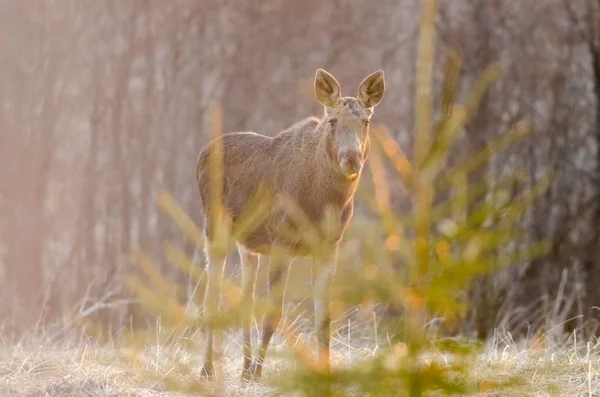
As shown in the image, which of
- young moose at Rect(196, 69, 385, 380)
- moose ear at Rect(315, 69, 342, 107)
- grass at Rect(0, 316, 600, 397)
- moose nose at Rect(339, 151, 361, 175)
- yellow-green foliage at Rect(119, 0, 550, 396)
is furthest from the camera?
moose ear at Rect(315, 69, 342, 107)

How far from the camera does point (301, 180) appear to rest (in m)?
5.68

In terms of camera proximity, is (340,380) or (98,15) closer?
(340,380)

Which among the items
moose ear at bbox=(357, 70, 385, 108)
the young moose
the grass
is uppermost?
moose ear at bbox=(357, 70, 385, 108)

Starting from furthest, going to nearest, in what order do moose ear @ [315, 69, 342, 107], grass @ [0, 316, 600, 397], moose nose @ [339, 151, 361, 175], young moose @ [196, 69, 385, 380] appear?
moose ear @ [315, 69, 342, 107], young moose @ [196, 69, 385, 380], moose nose @ [339, 151, 361, 175], grass @ [0, 316, 600, 397]

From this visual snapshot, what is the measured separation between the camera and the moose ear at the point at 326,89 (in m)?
5.37

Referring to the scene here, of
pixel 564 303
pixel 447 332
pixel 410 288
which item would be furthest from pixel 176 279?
pixel 410 288

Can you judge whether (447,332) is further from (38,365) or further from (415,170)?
(415,170)

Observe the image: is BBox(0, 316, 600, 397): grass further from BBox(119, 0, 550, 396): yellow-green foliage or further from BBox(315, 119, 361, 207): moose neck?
BBox(119, 0, 550, 396): yellow-green foliage

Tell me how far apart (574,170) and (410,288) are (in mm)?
8068

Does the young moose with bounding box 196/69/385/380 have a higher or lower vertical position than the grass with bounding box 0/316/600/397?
higher

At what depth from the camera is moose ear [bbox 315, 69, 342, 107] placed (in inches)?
211

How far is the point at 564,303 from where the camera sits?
988 centimetres

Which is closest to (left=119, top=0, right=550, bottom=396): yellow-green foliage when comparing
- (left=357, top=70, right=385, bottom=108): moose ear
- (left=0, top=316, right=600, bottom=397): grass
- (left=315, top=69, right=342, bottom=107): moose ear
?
(left=0, top=316, right=600, bottom=397): grass

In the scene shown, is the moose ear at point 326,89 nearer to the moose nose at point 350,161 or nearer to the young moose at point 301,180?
the young moose at point 301,180
